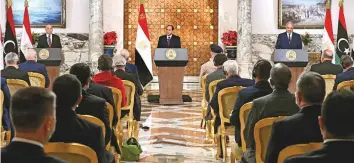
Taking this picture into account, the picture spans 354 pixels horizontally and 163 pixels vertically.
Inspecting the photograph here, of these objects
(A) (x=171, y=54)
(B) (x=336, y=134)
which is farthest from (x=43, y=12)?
(B) (x=336, y=134)

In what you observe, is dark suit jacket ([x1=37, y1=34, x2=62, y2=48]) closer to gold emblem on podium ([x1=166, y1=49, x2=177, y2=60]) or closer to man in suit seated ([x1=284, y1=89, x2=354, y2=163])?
gold emblem on podium ([x1=166, y1=49, x2=177, y2=60])

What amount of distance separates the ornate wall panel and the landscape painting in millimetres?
2158

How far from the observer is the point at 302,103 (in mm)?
3795

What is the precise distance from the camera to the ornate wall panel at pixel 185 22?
17594 mm

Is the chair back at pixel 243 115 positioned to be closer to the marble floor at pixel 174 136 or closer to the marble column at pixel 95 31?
the marble floor at pixel 174 136

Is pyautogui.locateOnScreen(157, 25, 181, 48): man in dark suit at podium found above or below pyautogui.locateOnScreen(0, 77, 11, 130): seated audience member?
above

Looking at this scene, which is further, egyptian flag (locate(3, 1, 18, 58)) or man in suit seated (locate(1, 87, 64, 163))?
egyptian flag (locate(3, 1, 18, 58))

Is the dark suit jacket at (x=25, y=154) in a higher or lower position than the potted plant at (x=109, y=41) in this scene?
lower

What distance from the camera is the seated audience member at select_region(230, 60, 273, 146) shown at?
5.58 m

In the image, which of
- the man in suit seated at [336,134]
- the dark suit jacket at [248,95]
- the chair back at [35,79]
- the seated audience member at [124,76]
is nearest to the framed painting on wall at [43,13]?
the chair back at [35,79]

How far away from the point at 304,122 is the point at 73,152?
151 cm

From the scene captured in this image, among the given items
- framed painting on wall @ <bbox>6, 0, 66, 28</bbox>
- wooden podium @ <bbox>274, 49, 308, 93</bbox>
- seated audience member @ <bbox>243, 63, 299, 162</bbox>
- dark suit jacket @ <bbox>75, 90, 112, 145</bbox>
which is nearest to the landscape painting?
framed painting on wall @ <bbox>6, 0, 66, 28</bbox>

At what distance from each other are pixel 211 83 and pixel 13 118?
584cm

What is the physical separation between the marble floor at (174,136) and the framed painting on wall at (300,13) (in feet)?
14.3
